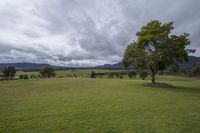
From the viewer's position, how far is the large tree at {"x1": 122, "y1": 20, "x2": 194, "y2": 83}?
29.7m

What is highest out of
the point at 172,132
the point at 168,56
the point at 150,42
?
the point at 150,42

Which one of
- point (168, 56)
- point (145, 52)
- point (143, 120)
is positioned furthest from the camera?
point (145, 52)

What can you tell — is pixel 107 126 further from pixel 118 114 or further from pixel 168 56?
pixel 168 56

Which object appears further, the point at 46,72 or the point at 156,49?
the point at 46,72

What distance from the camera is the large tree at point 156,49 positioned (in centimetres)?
2972

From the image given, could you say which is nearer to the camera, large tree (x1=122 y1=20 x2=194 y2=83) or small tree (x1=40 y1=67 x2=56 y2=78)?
large tree (x1=122 y1=20 x2=194 y2=83)

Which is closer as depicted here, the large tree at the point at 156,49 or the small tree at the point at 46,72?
the large tree at the point at 156,49

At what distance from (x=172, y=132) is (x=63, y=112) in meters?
6.27

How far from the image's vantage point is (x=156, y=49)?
31.6 meters

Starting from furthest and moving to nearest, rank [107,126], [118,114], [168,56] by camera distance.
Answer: [168,56], [118,114], [107,126]

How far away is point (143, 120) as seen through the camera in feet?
29.2

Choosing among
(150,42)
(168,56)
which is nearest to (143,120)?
(168,56)

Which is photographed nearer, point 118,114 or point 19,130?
point 19,130

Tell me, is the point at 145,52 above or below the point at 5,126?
above
